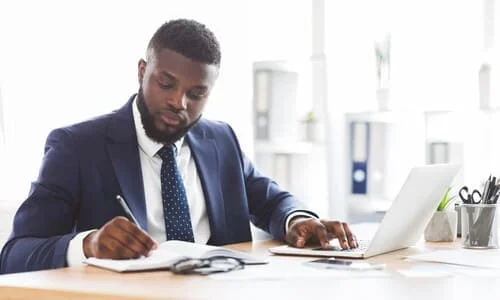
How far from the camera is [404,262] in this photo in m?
1.71

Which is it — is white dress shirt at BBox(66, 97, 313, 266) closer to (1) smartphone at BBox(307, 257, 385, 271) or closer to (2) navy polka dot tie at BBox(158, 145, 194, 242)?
(2) navy polka dot tie at BBox(158, 145, 194, 242)

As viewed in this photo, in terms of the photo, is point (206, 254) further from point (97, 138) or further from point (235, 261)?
point (97, 138)

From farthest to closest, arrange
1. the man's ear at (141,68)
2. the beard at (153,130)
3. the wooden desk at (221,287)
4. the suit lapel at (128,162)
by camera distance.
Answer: the man's ear at (141,68) < the beard at (153,130) < the suit lapel at (128,162) < the wooden desk at (221,287)

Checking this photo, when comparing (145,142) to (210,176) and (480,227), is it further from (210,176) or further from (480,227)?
(480,227)

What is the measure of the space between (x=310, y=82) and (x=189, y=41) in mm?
1718

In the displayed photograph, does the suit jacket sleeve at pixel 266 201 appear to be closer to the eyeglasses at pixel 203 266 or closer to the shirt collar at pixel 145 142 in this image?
the shirt collar at pixel 145 142

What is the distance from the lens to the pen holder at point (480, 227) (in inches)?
77.7

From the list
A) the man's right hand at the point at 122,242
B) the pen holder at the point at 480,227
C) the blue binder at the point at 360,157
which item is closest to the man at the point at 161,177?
the man's right hand at the point at 122,242

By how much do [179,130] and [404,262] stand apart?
0.75 m

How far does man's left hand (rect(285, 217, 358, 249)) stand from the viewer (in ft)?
6.31

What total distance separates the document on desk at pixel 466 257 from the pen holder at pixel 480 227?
7 centimetres

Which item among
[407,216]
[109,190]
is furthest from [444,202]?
[109,190]

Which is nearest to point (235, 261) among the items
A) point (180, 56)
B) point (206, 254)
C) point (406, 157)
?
point (206, 254)

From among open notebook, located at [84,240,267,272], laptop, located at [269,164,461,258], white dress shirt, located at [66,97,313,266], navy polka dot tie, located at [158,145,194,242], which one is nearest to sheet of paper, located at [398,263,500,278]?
laptop, located at [269,164,461,258]
